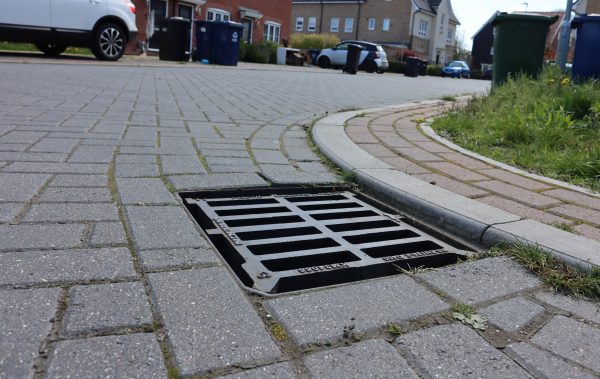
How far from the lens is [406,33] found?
55.4m

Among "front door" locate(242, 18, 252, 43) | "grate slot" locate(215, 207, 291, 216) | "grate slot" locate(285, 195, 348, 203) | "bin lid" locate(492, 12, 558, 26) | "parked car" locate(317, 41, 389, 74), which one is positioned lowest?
"grate slot" locate(215, 207, 291, 216)

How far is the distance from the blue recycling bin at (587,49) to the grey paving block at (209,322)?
718 centimetres

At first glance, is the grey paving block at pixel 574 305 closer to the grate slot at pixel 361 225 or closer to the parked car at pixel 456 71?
Result: the grate slot at pixel 361 225

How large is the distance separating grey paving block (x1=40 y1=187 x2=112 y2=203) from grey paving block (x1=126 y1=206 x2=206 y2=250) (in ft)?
0.81

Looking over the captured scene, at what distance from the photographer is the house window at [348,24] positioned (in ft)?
191

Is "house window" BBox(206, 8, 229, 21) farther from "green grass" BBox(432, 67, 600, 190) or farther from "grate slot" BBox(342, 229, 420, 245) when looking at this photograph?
"grate slot" BBox(342, 229, 420, 245)

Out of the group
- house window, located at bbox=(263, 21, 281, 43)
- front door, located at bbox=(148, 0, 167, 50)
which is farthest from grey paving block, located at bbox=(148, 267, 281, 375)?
house window, located at bbox=(263, 21, 281, 43)

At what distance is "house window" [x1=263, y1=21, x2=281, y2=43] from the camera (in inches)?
1346

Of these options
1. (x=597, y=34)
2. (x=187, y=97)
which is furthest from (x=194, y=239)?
(x=597, y=34)

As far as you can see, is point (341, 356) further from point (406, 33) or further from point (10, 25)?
point (406, 33)

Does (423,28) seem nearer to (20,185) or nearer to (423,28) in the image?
(423,28)

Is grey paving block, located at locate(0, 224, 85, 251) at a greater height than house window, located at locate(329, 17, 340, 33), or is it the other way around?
house window, located at locate(329, 17, 340, 33)

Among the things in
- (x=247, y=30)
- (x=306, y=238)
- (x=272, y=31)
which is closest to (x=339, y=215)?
(x=306, y=238)

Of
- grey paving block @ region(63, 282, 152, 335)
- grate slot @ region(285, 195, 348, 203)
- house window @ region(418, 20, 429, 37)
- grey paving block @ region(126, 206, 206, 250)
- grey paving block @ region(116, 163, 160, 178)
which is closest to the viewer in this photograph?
grey paving block @ region(63, 282, 152, 335)
